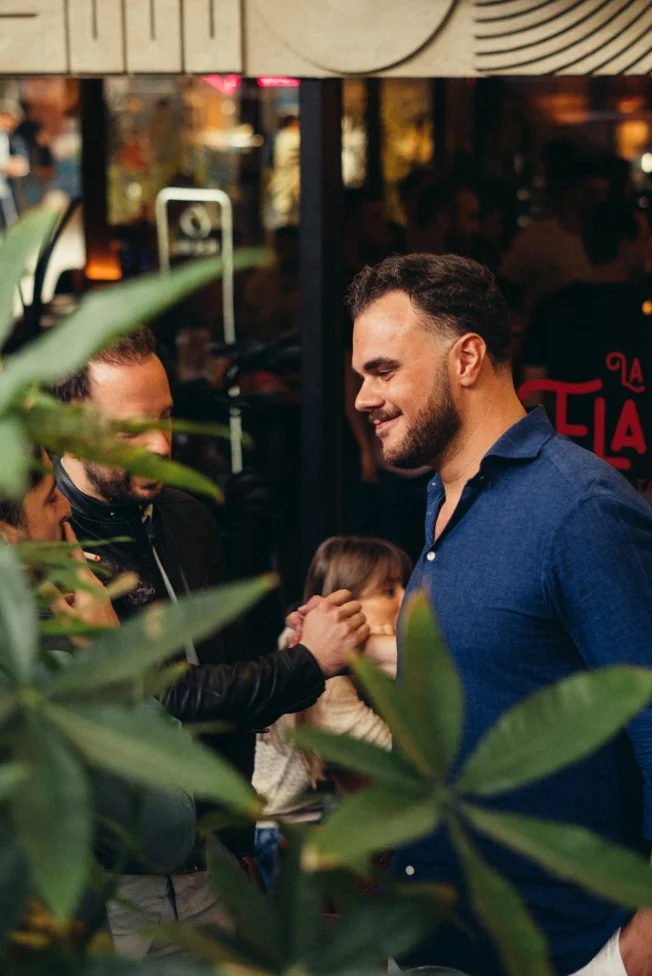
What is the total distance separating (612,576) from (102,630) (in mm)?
1104

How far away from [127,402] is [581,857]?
1.68 m

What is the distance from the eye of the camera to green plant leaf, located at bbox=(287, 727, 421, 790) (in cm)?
62

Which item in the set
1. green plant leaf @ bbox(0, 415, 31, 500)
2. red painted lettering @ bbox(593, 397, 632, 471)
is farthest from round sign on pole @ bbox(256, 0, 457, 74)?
green plant leaf @ bbox(0, 415, 31, 500)

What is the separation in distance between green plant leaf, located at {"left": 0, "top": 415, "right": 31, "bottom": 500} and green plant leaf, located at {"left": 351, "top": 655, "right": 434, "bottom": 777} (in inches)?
7.6

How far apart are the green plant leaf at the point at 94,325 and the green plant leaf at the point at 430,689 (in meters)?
0.20

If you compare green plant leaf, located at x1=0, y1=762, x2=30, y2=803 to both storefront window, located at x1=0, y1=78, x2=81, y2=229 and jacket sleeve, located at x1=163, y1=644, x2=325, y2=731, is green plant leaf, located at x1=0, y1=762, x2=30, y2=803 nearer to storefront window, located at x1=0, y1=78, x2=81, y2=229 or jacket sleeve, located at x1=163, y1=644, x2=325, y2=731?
jacket sleeve, located at x1=163, y1=644, x2=325, y2=731

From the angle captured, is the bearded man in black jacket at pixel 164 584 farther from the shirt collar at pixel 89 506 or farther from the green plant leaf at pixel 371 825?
the green plant leaf at pixel 371 825

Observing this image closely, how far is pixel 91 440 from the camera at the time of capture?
27.0 inches

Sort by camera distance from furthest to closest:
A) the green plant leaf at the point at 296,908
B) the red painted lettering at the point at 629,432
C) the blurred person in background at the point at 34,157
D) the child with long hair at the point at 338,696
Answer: the blurred person in background at the point at 34,157
the red painted lettering at the point at 629,432
the child with long hair at the point at 338,696
the green plant leaf at the point at 296,908

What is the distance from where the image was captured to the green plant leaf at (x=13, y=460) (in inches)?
22.6

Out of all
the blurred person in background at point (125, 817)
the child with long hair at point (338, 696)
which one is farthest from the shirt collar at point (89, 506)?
the child with long hair at point (338, 696)

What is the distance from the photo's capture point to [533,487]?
188 cm

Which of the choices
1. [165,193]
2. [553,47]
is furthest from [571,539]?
[165,193]

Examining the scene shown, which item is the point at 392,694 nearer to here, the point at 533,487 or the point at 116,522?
the point at 533,487
